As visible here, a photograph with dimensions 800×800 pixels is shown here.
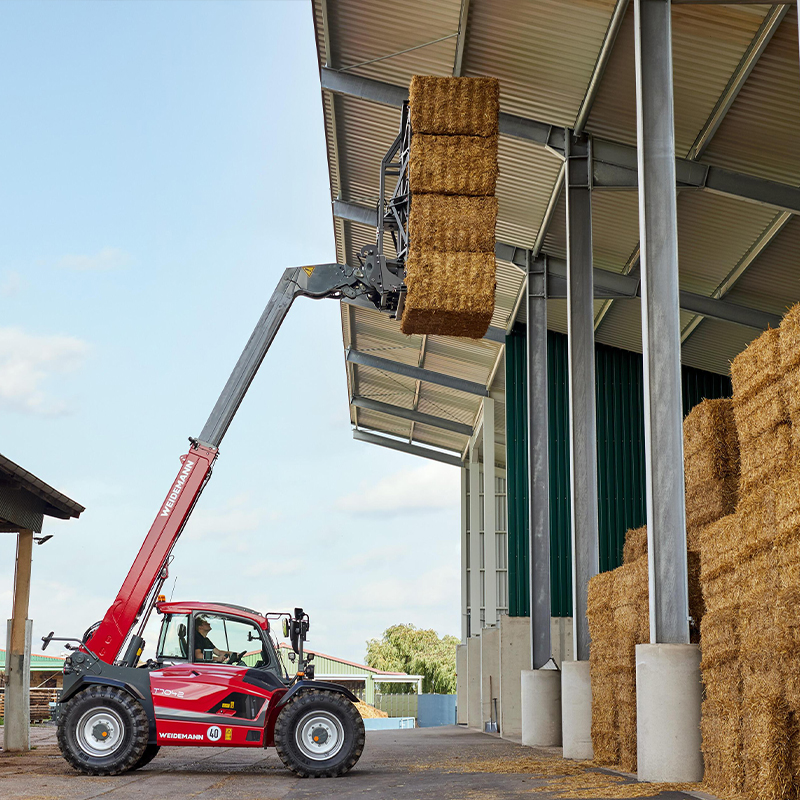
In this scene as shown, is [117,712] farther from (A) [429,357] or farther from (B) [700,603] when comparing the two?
(A) [429,357]

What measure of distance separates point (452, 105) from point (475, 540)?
21.7 m

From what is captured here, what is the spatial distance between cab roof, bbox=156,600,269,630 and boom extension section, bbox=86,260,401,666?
227 mm

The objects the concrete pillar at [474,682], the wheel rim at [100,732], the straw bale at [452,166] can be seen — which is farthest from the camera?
the concrete pillar at [474,682]

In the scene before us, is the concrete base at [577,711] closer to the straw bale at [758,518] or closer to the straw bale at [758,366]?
the straw bale at [758,518]

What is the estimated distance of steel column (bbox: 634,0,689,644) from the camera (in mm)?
11023

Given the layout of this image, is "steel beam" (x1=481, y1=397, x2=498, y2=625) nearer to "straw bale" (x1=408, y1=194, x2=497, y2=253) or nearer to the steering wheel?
the steering wheel

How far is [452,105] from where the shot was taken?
13.6 metres

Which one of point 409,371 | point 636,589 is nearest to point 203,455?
point 636,589

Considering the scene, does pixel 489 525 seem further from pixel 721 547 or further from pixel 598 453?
pixel 721 547

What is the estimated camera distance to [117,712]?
13109 millimetres

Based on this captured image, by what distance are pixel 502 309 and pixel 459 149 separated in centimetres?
1228

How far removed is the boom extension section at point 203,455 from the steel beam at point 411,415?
67.8 ft

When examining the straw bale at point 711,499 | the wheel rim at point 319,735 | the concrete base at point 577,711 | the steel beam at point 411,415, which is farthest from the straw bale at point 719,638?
the steel beam at point 411,415

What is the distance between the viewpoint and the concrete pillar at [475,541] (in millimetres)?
33219
